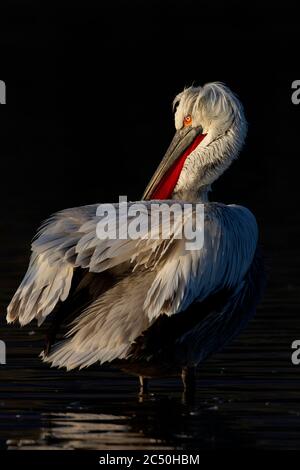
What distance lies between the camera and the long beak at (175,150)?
10062mm

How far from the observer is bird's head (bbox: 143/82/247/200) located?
9.77 meters

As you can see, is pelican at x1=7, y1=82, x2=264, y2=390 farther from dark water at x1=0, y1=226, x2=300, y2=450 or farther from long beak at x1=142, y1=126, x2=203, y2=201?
long beak at x1=142, y1=126, x2=203, y2=201

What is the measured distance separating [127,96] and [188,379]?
673 inches

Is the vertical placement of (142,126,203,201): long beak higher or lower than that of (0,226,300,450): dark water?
higher

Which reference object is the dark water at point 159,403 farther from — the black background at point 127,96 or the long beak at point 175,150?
the black background at point 127,96

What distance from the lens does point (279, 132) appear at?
73.9 ft

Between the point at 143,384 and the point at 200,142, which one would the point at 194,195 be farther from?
the point at 143,384

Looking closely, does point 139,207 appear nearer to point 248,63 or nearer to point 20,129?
point 20,129

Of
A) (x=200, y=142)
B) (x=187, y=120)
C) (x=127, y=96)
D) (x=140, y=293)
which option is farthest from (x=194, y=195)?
(x=127, y=96)

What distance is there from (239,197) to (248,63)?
10.5 m

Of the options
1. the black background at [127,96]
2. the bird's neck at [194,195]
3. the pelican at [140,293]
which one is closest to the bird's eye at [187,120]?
the bird's neck at [194,195]

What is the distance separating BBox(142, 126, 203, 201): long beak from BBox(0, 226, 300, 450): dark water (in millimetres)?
1006

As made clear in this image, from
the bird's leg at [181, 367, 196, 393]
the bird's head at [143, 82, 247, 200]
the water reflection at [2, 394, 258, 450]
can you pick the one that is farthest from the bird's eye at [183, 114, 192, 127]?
the water reflection at [2, 394, 258, 450]
